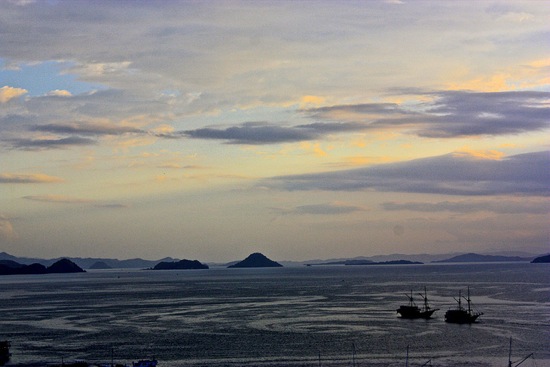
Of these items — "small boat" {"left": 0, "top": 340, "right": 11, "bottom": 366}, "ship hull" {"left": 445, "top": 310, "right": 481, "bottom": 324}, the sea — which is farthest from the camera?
"ship hull" {"left": 445, "top": 310, "right": 481, "bottom": 324}

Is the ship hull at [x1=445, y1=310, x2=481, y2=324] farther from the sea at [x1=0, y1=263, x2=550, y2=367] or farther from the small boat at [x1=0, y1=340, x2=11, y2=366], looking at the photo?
the small boat at [x1=0, y1=340, x2=11, y2=366]

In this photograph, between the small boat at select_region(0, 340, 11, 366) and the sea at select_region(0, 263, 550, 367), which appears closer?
the sea at select_region(0, 263, 550, 367)

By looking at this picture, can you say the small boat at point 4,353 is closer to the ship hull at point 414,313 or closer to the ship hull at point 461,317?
the ship hull at point 414,313

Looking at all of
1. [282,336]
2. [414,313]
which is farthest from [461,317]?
[282,336]

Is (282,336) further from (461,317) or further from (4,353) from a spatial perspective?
(4,353)

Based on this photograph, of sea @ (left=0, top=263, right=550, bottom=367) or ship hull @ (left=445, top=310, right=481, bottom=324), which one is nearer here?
sea @ (left=0, top=263, right=550, bottom=367)

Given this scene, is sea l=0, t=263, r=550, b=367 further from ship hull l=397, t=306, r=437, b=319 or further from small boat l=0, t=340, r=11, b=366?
ship hull l=397, t=306, r=437, b=319

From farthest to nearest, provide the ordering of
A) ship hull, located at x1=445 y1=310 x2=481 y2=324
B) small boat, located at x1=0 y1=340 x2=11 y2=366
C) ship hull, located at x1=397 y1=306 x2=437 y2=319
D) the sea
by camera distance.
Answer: ship hull, located at x1=397 y1=306 x2=437 y2=319, ship hull, located at x1=445 y1=310 x2=481 y2=324, small boat, located at x1=0 y1=340 x2=11 y2=366, the sea

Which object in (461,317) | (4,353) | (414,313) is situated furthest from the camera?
(414,313)

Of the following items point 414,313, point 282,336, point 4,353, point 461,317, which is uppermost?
point 414,313

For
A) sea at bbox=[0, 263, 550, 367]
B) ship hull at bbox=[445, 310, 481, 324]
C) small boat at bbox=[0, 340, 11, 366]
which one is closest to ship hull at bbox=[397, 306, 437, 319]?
sea at bbox=[0, 263, 550, 367]

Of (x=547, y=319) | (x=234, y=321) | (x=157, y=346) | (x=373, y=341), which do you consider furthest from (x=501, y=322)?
(x=157, y=346)

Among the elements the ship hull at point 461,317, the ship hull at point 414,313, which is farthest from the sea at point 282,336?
the ship hull at point 461,317
